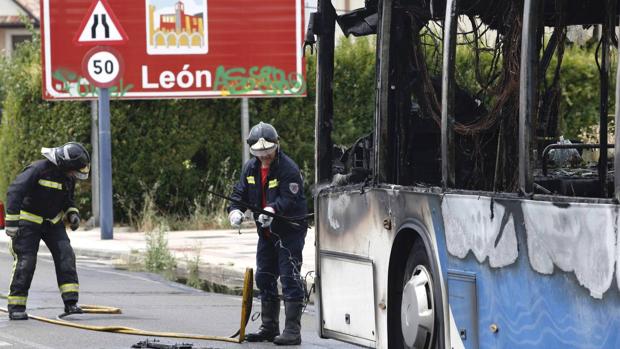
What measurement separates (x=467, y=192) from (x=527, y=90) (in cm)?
93

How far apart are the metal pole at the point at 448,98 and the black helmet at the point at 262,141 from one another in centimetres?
330

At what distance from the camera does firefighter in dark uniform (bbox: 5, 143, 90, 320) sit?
13016mm

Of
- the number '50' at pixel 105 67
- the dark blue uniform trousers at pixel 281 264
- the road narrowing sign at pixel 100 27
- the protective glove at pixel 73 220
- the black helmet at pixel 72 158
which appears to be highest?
the road narrowing sign at pixel 100 27

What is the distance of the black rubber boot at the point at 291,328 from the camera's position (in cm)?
1157

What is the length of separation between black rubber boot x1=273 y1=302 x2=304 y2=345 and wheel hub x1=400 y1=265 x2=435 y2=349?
275cm

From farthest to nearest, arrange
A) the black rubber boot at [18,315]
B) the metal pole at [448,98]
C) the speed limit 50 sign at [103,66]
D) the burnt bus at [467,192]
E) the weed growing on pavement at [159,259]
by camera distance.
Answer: the speed limit 50 sign at [103,66] → the weed growing on pavement at [159,259] → the black rubber boot at [18,315] → the metal pole at [448,98] → the burnt bus at [467,192]

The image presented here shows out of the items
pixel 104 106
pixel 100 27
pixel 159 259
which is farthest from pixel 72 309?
pixel 104 106

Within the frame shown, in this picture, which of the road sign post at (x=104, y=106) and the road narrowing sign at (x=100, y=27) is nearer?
the road narrowing sign at (x=100, y=27)

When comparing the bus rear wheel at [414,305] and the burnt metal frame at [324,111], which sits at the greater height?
the burnt metal frame at [324,111]

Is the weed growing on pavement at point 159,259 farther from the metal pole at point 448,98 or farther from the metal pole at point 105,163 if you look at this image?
the metal pole at point 448,98

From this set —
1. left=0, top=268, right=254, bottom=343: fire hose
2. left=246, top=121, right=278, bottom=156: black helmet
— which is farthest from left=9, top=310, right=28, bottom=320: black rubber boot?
left=246, top=121, right=278, bottom=156: black helmet

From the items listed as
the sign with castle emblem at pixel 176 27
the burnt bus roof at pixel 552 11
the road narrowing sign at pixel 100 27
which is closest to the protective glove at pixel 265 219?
the burnt bus roof at pixel 552 11

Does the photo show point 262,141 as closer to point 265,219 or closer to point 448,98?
point 265,219

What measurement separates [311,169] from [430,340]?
1635cm
